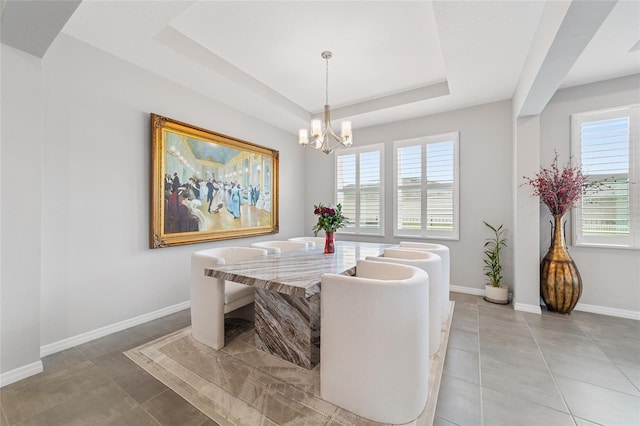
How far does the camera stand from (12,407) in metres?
1.64

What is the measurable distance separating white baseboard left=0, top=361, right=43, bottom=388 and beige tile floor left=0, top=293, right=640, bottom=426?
49 millimetres

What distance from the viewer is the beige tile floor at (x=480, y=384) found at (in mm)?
1564

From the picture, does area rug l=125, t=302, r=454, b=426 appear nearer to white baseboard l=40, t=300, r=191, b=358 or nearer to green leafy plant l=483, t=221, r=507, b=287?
white baseboard l=40, t=300, r=191, b=358

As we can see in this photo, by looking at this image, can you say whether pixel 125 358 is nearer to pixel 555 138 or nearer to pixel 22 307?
pixel 22 307

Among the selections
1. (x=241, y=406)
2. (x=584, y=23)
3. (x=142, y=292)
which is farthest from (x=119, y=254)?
(x=584, y=23)

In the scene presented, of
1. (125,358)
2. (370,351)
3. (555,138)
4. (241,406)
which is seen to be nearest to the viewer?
(370,351)

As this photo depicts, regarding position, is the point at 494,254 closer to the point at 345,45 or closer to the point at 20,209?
the point at 345,45

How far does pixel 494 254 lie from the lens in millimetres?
3676

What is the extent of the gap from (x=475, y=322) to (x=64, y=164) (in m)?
4.38

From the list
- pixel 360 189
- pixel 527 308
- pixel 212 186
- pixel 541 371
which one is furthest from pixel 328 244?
pixel 527 308

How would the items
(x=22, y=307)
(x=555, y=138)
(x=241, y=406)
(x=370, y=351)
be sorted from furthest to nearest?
(x=555, y=138) → (x=22, y=307) → (x=241, y=406) → (x=370, y=351)

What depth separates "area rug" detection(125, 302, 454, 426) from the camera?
1.55 meters

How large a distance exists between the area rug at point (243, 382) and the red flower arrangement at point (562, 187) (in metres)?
2.10

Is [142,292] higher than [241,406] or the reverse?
higher
